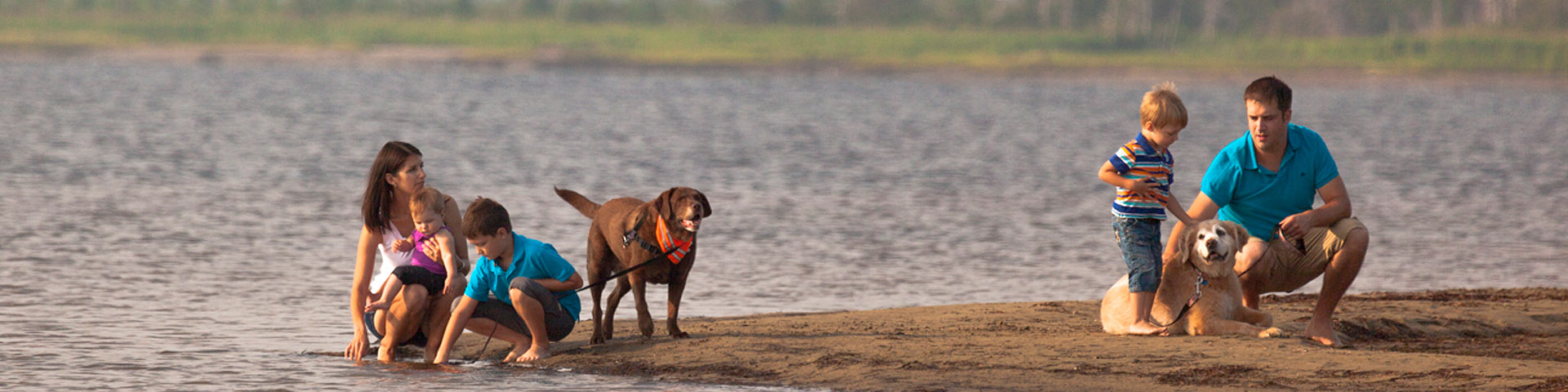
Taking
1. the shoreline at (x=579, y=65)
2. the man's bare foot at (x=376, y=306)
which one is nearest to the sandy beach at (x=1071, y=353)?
the man's bare foot at (x=376, y=306)

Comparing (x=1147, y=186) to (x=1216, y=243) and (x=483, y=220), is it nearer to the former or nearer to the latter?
(x=1216, y=243)

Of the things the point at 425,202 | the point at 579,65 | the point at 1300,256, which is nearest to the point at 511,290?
the point at 425,202

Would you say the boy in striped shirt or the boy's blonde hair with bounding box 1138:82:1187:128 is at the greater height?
the boy's blonde hair with bounding box 1138:82:1187:128

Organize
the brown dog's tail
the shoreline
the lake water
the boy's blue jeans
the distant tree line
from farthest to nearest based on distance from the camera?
the distant tree line, the shoreline, the lake water, the brown dog's tail, the boy's blue jeans

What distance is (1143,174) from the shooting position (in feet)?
24.8

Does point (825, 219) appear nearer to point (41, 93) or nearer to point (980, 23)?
point (41, 93)

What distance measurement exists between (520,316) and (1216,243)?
10.3 feet

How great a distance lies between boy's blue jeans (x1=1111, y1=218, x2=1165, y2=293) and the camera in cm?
770

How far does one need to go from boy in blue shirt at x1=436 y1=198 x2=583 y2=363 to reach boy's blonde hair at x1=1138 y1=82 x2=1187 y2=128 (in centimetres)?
261

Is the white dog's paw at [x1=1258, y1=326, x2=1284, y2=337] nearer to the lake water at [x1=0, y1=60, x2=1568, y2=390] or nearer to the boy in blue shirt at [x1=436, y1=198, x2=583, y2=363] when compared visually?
the lake water at [x1=0, y1=60, x2=1568, y2=390]

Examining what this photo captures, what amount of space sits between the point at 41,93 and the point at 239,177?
85.3 feet

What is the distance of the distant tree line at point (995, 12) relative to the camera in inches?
3738

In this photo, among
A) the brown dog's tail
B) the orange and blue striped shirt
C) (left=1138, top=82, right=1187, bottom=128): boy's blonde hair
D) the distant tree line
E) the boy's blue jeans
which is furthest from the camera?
the distant tree line

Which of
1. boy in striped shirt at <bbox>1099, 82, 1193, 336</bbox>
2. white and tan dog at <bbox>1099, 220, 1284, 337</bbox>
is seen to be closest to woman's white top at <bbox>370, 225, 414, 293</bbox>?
boy in striped shirt at <bbox>1099, 82, 1193, 336</bbox>
